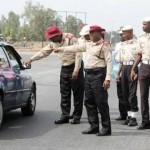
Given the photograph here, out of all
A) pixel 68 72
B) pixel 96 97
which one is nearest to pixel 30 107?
pixel 68 72

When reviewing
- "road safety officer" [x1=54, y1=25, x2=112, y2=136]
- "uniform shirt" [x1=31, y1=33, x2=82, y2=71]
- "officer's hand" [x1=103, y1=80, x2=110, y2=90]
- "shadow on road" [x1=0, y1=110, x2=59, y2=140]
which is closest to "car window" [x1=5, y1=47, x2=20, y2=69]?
"uniform shirt" [x1=31, y1=33, x2=82, y2=71]

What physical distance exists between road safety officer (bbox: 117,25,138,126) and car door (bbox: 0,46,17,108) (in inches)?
79.1

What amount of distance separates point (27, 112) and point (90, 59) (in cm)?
269

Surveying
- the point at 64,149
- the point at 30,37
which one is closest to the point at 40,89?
the point at 64,149

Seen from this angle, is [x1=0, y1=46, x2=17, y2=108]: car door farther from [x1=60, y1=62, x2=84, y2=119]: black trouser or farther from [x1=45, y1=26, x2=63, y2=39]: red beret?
[x1=60, y1=62, x2=84, y2=119]: black trouser

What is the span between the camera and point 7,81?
880 cm

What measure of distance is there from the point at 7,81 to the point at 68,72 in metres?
1.39

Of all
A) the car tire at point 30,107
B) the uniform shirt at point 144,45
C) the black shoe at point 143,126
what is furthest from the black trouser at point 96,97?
the car tire at point 30,107

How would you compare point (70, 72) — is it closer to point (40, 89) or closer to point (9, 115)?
point (9, 115)

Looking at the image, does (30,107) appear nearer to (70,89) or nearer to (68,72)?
(70,89)

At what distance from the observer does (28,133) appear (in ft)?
27.9

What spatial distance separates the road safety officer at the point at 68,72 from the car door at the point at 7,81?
456 mm

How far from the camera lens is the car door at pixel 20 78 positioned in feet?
31.3

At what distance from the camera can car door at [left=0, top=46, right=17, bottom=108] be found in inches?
341
